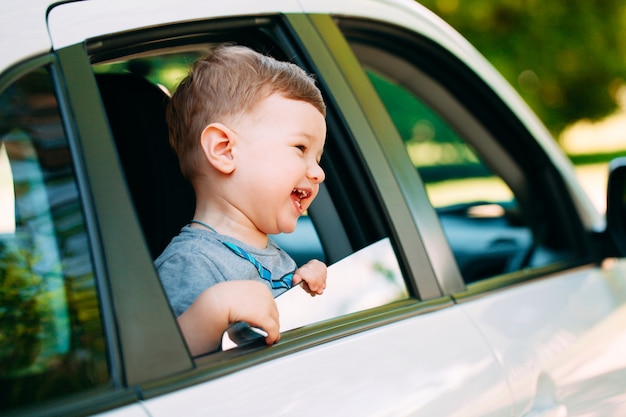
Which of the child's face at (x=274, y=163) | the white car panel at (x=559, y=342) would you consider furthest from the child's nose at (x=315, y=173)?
the white car panel at (x=559, y=342)

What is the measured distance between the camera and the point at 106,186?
144 cm

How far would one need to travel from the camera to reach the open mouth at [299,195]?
1.88 metres

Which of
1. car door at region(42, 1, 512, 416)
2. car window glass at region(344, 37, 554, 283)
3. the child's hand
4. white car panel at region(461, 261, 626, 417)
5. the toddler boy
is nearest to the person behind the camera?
car door at region(42, 1, 512, 416)

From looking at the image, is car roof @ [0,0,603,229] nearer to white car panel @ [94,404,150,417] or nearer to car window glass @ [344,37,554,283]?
car window glass @ [344,37,554,283]

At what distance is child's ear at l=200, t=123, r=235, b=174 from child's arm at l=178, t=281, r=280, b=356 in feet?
0.92

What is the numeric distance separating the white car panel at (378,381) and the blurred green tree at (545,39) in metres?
12.3

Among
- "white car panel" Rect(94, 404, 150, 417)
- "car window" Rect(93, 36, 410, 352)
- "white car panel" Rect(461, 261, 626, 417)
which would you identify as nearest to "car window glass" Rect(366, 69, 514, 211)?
"white car panel" Rect(461, 261, 626, 417)

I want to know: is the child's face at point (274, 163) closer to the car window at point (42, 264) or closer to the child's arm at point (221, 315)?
the child's arm at point (221, 315)

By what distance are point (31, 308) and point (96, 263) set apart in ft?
0.40

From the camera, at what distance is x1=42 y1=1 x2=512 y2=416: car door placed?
141cm

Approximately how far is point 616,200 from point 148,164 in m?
1.70

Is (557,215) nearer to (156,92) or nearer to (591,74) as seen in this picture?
(156,92)

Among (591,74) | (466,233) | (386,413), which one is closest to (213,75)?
(386,413)

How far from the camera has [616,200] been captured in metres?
2.95
